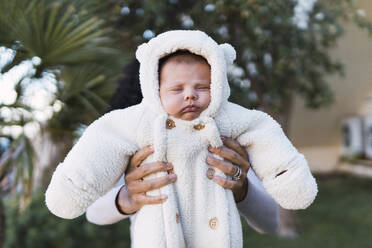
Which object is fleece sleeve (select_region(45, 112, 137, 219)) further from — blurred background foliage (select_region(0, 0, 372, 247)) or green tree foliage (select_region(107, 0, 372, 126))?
green tree foliage (select_region(107, 0, 372, 126))

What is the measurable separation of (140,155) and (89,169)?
18 centimetres

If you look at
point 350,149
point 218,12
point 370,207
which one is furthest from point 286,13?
point 350,149

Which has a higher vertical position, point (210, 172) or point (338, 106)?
point (338, 106)

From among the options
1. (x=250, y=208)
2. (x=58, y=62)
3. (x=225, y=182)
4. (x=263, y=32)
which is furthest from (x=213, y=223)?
(x=263, y=32)

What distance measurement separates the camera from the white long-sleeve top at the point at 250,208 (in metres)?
1.81

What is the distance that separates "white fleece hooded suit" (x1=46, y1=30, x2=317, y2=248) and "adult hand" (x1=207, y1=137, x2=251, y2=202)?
20mm

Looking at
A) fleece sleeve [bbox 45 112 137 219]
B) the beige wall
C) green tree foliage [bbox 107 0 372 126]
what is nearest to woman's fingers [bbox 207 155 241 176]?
fleece sleeve [bbox 45 112 137 219]

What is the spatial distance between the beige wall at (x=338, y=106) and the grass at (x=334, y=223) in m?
2.19

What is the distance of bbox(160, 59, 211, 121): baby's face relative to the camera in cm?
139

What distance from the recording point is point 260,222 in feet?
6.38

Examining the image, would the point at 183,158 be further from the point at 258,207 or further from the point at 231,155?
the point at 258,207

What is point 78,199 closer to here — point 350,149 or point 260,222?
point 260,222

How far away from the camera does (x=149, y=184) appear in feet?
4.67

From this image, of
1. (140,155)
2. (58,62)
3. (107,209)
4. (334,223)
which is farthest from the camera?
(334,223)
